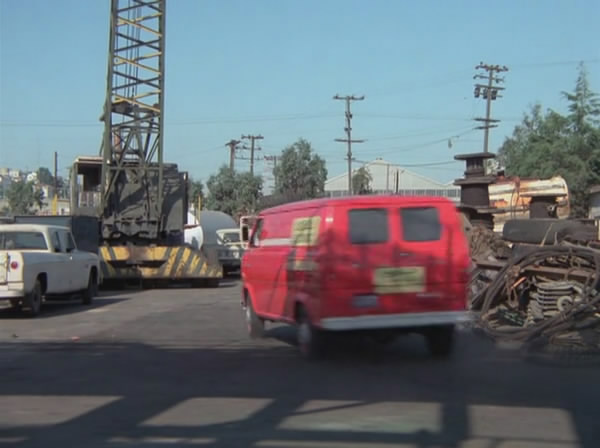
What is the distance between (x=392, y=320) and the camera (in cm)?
915

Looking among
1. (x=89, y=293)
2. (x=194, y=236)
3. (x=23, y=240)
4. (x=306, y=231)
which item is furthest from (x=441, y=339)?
Result: (x=194, y=236)

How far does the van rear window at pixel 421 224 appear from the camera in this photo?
9328 millimetres

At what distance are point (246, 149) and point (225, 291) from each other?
55.5 metres

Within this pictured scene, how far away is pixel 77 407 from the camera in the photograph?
7.20 m

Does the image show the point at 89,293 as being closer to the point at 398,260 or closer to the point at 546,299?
the point at 398,260

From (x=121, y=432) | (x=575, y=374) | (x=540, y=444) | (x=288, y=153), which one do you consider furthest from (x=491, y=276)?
(x=288, y=153)

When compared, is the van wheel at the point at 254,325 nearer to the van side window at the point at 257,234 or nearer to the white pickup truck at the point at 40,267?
the van side window at the point at 257,234

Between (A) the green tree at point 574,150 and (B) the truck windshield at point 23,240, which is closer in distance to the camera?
(B) the truck windshield at point 23,240

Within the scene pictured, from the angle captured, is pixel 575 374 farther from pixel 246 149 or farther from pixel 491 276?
pixel 246 149

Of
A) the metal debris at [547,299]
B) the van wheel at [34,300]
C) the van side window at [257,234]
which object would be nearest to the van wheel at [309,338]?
the van side window at [257,234]

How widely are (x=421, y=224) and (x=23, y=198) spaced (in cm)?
7251

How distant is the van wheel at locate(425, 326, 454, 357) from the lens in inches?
380

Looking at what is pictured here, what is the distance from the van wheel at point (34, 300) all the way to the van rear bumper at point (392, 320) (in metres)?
7.73

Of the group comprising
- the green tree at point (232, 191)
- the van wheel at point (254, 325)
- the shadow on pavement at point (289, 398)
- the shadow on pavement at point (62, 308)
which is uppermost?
the green tree at point (232, 191)
